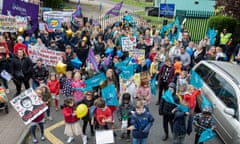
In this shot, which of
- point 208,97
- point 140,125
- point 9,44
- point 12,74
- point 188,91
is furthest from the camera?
point 9,44

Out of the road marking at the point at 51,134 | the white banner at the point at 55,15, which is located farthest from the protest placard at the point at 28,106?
the white banner at the point at 55,15

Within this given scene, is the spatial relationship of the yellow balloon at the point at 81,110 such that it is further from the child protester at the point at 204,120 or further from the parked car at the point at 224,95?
the parked car at the point at 224,95

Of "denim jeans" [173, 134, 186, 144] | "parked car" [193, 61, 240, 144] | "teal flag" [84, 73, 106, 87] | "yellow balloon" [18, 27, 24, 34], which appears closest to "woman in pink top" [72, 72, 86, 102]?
"teal flag" [84, 73, 106, 87]

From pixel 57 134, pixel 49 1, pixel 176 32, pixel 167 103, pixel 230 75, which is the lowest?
pixel 57 134

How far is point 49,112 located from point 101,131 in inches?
106

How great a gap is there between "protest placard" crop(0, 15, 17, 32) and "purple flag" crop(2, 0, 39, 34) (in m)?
0.43

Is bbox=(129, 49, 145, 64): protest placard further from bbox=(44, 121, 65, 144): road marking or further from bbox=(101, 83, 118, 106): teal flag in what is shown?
bbox=(44, 121, 65, 144): road marking

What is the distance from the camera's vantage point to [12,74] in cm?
930

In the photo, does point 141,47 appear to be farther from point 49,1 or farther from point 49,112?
point 49,1

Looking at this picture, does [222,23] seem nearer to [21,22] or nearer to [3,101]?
[21,22]

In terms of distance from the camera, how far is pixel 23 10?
11961 mm

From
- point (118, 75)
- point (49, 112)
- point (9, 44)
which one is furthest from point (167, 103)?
point (9, 44)

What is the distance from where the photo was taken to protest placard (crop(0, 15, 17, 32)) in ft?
36.6

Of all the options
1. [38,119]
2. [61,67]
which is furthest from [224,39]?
[38,119]
